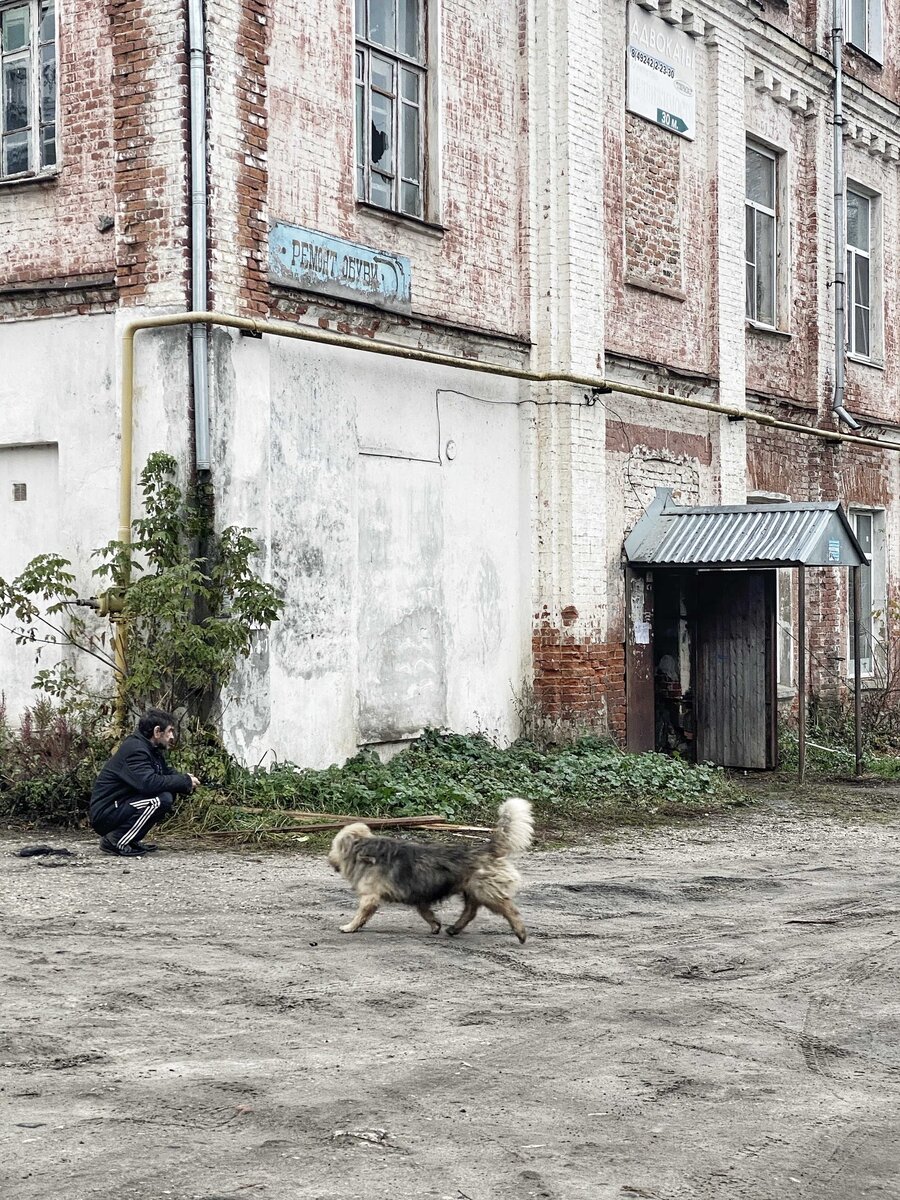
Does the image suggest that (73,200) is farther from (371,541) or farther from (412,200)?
(371,541)

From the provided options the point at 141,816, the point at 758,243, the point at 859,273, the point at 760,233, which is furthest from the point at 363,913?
the point at 859,273

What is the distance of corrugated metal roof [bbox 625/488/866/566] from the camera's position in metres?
14.2

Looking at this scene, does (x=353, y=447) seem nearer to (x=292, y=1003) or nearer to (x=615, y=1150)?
(x=292, y=1003)

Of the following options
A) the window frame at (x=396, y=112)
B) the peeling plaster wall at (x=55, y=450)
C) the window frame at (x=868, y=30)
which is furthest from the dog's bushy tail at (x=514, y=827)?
the window frame at (x=868, y=30)

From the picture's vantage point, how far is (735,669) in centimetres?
1596

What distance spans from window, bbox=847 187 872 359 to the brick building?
7.49ft

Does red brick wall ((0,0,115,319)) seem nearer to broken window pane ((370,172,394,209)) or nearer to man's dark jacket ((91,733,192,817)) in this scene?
broken window pane ((370,172,394,209))

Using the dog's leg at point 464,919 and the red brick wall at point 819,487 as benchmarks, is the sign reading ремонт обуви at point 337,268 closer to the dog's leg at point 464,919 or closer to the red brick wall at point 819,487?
the dog's leg at point 464,919

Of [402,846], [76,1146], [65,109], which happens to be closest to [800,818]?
[402,846]

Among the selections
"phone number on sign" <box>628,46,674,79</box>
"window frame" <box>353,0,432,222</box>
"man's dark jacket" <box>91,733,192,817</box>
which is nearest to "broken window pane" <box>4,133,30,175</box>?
"window frame" <box>353,0,432,222</box>

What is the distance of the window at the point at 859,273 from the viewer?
2036cm

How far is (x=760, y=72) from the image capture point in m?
17.8

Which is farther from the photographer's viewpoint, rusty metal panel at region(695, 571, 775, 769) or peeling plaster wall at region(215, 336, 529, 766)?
rusty metal panel at region(695, 571, 775, 769)

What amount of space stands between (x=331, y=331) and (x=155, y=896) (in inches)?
212
